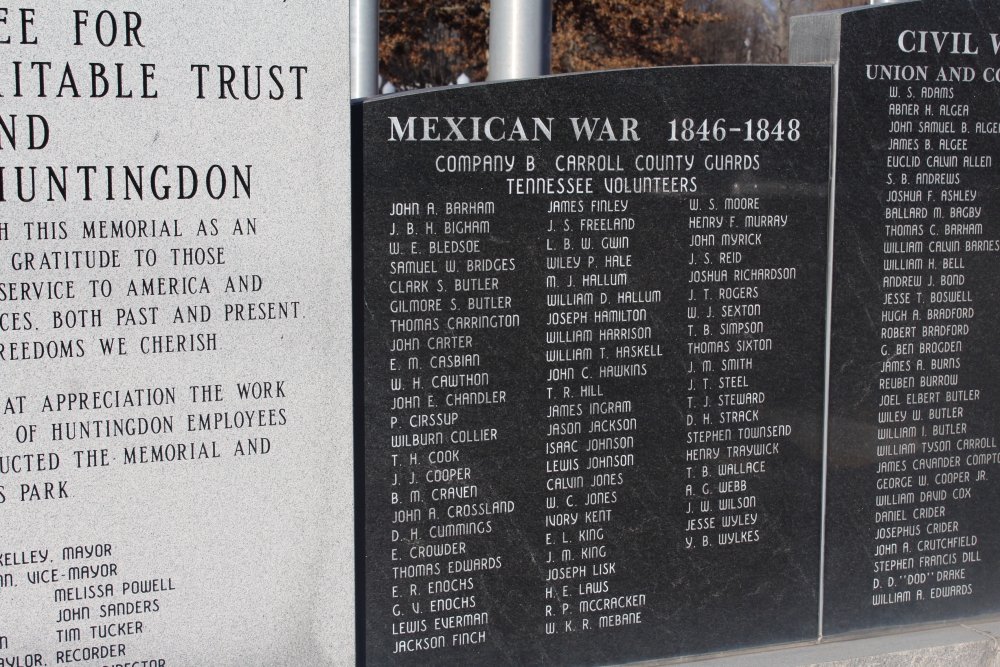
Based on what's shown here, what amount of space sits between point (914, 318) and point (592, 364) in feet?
4.96

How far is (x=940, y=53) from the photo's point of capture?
4711 mm

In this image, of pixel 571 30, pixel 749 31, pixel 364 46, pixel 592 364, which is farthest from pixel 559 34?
pixel 749 31

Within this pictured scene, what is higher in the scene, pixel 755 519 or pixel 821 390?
pixel 821 390

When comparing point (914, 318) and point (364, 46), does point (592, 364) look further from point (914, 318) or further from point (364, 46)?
point (364, 46)

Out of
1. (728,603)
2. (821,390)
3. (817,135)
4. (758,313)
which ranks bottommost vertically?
(728,603)

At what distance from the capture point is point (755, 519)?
4613mm

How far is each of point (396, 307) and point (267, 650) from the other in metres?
1.33

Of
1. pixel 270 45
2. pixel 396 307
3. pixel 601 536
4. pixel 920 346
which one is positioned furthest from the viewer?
pixel 920 346

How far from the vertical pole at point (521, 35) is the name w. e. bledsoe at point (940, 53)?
137 inches

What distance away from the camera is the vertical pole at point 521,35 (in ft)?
25.6

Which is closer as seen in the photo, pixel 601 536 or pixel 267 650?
pixel 267 650

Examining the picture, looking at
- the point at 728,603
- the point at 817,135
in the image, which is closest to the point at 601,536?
the point at 728,603

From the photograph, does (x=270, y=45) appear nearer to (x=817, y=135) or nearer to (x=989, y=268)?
(x=817, y=135)

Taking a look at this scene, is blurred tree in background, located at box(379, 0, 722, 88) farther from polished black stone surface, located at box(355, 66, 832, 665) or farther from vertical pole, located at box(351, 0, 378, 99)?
polished black stone surface, located at box(355, 66, 832, 665)
